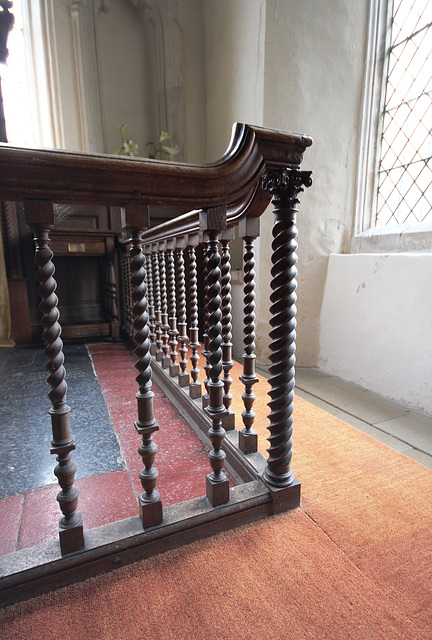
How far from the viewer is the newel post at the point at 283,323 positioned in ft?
2.93

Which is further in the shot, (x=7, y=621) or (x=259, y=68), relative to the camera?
(x=259, y=68)

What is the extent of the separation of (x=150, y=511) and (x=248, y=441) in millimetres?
418

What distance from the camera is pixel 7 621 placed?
703 millimetres

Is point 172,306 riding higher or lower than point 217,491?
higher

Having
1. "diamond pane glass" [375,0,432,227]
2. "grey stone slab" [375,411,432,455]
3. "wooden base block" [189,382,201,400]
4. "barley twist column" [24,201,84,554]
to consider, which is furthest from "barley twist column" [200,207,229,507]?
"diamond pane glass" [375,0,432,227]

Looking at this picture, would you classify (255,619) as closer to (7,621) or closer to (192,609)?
(192,609)

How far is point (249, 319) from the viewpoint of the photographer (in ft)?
3.78

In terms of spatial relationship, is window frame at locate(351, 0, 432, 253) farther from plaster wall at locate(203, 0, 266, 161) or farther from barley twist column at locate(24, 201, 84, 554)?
barley twist column at locate(24, 201, 84, 554)

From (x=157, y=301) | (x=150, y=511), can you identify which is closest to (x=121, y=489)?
(x=150, y=511)

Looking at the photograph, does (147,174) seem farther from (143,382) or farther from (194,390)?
(194,390)

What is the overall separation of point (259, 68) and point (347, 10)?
29.3 inches

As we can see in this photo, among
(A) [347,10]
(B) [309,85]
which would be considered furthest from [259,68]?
(A) [347,10]

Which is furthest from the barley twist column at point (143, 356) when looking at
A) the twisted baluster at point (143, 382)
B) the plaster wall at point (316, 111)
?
the plaster wall at point (316, 111)

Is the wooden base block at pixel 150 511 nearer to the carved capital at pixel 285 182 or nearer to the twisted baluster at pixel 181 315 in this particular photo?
the carved capital at pixel 285 182
